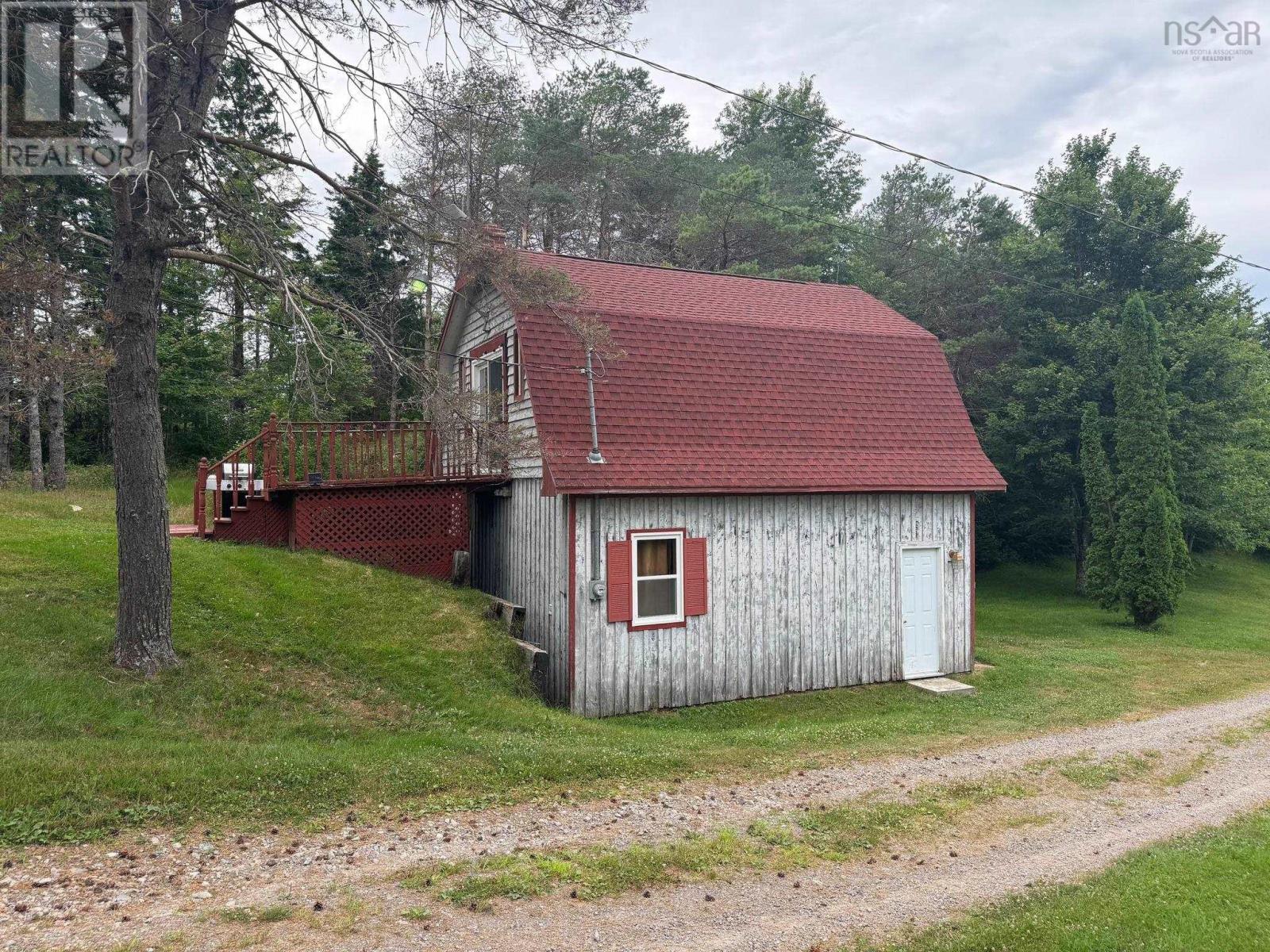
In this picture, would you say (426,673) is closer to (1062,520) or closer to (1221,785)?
(1221,785)

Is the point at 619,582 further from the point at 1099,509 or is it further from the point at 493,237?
the point at 1099,509

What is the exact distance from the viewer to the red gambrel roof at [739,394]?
10.7m

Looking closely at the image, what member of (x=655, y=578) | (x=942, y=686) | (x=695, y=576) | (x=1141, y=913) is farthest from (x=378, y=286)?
(x=1141, y=913)

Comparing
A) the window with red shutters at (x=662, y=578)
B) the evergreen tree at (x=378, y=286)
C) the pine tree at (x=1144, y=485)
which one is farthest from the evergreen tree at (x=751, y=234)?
the window with red shutters at (x=662, y=578)

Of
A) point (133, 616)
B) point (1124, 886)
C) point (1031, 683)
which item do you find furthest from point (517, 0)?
point (1031, 683)

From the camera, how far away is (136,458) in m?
8.08

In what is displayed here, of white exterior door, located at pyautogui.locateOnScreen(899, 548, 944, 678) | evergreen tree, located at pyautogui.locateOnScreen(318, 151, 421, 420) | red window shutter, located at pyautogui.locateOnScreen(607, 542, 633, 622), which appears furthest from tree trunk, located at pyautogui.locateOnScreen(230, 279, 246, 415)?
white exterior door, located at pyautogui.locateOnScreen(899, 548, 944, 678)

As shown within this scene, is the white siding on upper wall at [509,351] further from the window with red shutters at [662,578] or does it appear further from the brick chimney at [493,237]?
the window with red shutters at [662,578]

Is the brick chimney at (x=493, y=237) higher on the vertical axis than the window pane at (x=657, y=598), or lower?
higher

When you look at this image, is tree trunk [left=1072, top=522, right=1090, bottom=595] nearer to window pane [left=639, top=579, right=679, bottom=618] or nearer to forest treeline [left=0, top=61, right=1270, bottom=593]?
forest treeline [left=0, top=61, right=1270, bottom=593]

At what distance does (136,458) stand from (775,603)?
316 inches

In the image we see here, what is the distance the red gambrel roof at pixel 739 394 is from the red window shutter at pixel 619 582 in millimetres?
828

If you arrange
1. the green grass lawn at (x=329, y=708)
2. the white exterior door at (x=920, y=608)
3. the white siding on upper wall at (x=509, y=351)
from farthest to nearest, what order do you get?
the white exterior door at (x=920, y=608), the white siding on upper wall at (x=509, y=351), the green grass lawn at (x=329, y=708)

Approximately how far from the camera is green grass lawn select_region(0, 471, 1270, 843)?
616cm
